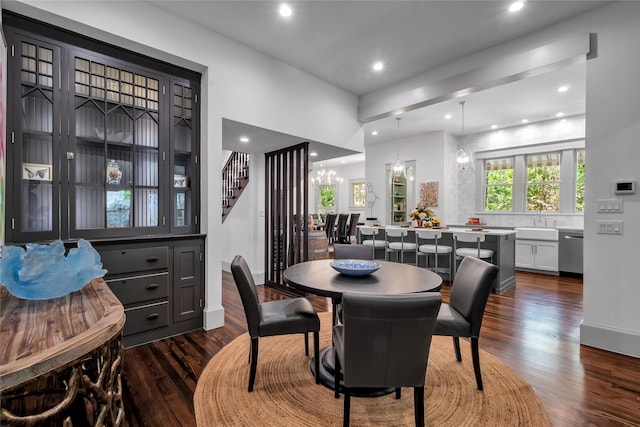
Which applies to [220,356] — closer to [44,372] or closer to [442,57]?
[44,372]

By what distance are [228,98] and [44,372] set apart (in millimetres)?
3036

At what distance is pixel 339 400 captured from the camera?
6.35 ft

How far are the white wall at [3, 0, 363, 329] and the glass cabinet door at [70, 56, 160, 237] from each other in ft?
1.08

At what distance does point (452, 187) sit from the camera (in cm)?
743

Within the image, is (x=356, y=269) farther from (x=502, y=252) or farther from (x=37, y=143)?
(x=502, y=252)

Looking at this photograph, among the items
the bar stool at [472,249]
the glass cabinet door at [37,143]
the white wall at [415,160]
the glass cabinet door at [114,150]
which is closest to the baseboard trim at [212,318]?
the glass cabinet door at [114,150]

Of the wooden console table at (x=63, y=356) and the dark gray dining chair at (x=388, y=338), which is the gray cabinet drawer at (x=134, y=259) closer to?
the wooden console table at (x=63, y=356)

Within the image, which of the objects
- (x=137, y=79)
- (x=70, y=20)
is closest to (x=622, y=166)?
(x=137, y=79)

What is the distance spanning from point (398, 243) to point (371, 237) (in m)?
0.94

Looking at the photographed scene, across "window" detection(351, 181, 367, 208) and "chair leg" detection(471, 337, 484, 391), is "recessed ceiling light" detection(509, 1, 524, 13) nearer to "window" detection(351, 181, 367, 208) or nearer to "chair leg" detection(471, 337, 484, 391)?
"chair leg" detection(471, 337, 484, 391)

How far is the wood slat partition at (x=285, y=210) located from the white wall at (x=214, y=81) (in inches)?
24.5

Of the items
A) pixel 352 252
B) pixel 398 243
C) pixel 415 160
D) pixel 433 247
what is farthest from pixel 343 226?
pixel 352 252

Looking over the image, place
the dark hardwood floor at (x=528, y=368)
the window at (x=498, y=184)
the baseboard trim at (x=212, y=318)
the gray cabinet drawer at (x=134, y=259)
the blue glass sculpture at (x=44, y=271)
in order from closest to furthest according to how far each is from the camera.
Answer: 1. the blue glass sculpture at (x=44, y=271)
2. the dark hardwood floor at (x=528, y=368)
3. the gray cabinet drawer at (x=134, y=259)
4. the baseboard trim at (x=212, y=318)
5. the window at (x=498, y=184)

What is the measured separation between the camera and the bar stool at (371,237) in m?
6.00
